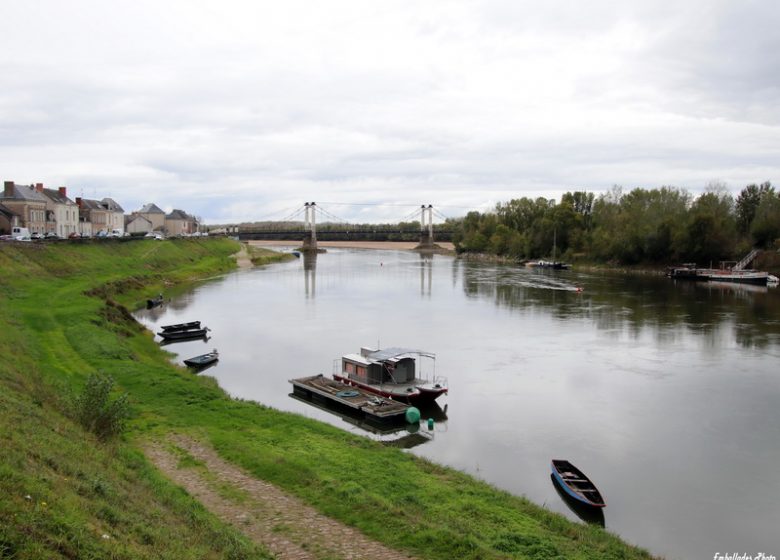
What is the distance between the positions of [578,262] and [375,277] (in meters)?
44.1

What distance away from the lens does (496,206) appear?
157125 mm

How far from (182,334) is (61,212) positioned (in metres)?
53.7

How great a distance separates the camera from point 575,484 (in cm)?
1761

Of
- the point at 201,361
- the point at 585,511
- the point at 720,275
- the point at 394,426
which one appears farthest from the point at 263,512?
the point at 720,275

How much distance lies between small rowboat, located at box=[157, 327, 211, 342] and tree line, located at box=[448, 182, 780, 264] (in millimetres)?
76559

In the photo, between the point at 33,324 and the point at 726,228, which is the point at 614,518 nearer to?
the point at 33,324

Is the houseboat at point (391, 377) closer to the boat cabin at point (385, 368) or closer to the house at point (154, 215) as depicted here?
the boat cabin at point (385, 368)

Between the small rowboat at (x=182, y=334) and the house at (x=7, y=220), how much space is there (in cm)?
3925

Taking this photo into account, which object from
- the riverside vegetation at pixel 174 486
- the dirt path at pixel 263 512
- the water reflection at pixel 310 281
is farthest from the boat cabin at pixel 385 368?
the water reflection at pixel 310 281

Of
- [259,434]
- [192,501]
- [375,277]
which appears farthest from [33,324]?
[375,277]

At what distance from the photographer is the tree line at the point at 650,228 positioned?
9150 cm

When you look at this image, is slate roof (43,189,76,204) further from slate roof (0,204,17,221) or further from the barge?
the barge

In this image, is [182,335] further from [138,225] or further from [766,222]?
[138,225]

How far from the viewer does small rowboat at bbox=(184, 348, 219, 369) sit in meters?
32.0
